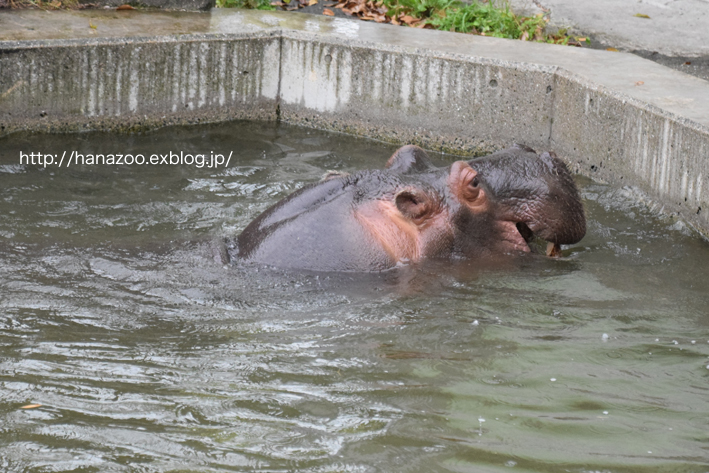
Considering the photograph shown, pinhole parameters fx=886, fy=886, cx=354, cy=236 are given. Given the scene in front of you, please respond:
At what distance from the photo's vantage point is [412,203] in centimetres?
421

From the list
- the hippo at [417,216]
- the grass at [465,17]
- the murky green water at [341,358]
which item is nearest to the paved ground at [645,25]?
→ the grass at [465,17]

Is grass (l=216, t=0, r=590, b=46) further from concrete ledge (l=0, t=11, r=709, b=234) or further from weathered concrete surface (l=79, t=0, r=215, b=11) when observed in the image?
concrete ledge (l=0, t=11, r=709, b=234)

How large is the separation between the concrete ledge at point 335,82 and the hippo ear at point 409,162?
2313 mm

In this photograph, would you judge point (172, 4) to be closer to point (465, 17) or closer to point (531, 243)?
point (465, 17)

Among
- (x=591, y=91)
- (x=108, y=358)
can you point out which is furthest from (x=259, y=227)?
(x=591, y=91)

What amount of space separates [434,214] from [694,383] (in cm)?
146

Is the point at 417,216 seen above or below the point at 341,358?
above

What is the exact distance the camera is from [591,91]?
21.9 ft

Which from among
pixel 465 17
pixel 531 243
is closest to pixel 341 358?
pixel 531 243

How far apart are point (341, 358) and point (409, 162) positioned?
1350 mm

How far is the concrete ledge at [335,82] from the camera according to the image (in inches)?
269

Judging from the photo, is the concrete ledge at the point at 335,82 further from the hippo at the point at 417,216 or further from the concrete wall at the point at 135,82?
the hippo at the point at 417,216

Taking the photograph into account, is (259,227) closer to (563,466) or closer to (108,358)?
(108,358)

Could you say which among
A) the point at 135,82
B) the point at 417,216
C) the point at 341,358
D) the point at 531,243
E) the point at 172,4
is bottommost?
the point at 341,358
